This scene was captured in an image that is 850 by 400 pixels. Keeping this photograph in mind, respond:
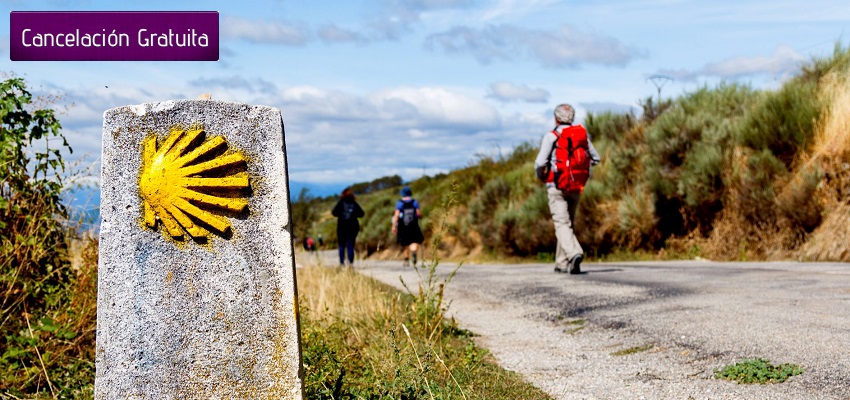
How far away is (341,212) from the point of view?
16.3 m

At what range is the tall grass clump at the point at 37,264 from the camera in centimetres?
611

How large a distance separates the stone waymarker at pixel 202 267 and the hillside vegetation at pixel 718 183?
21.1ft

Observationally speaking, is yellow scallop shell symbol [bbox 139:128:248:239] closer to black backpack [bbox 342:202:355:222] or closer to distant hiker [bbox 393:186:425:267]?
black backpack [bbox 342:202:355:222]

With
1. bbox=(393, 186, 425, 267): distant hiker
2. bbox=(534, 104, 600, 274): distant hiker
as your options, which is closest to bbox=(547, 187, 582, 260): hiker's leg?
bbox=(534, 104, 600, 274): distant hiker

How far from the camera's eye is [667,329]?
21.7 ft

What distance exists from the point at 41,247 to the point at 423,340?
2.84 metres

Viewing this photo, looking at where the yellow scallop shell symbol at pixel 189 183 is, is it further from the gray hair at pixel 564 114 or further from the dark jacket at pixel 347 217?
the dark jacket at pixel 347 217

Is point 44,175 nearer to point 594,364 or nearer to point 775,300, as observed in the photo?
point 594,364

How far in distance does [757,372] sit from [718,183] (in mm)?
10627

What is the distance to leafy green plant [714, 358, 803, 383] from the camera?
16.4ft

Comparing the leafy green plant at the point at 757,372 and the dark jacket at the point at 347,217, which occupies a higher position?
the dark jacket at the point at 347,217

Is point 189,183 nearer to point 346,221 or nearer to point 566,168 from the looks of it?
point 566,168

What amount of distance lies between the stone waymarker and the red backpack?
24.5 ft

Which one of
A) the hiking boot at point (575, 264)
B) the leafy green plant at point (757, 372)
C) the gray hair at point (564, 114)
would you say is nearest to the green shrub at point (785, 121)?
the gray hair at point (564, 114)
